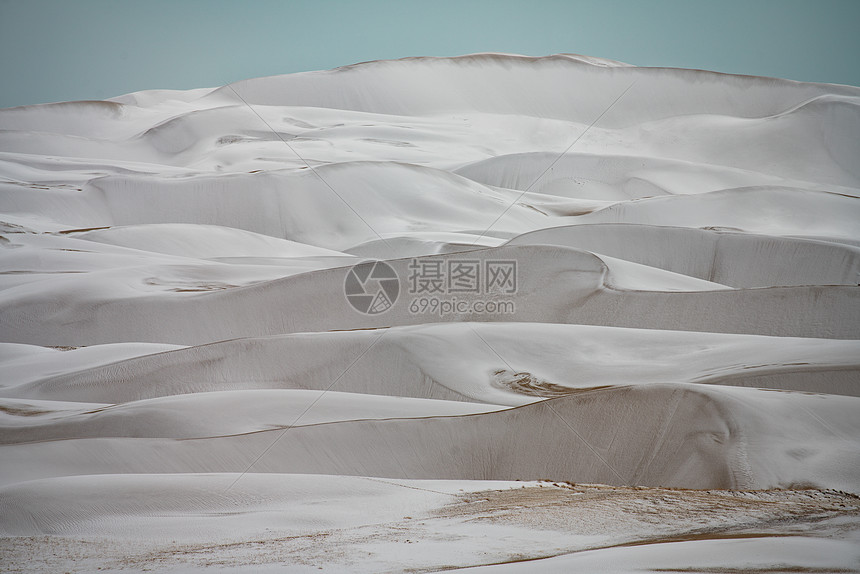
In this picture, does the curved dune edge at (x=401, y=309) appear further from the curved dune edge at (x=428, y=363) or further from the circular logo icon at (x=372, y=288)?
the curved dune edge at (x=428, y=363)

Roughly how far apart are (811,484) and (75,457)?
1690 millimetres

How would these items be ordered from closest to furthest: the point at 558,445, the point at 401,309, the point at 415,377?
1. the point at 558,445
2. the point at 415,377
3. the point at 401,309

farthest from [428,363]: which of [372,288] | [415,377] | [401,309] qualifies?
[372,288]

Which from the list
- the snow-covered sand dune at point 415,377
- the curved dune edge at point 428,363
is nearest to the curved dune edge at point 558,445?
the snow-covered sand dune at point 415,377

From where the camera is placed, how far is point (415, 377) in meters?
2.55

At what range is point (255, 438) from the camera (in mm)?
1901

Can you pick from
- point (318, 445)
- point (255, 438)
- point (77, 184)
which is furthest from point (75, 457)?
point (77, 184)

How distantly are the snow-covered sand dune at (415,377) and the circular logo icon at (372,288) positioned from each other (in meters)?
0.01

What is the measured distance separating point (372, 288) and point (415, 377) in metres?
0.80

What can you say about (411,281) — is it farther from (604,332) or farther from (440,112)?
(440,112)

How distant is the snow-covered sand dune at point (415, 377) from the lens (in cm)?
123

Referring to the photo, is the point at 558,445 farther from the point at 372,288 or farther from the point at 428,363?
the point at 372,288

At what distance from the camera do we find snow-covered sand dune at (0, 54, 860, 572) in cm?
123

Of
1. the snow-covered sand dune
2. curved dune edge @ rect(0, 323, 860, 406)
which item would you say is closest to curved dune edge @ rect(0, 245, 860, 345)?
the snow-covered sand dune
